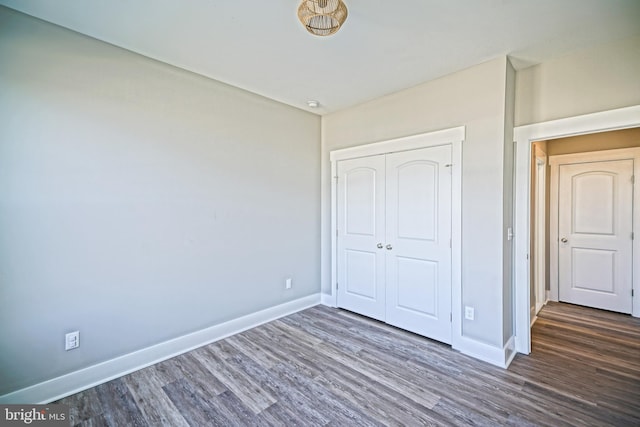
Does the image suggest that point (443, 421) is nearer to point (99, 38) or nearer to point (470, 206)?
point (470, 206)

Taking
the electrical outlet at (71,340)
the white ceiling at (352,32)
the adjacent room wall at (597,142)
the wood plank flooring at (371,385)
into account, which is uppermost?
the white ceiling at (352,32)

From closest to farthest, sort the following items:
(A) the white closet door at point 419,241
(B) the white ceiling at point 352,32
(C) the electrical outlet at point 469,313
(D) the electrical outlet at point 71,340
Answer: (B) the white ceiling at point 352,32 → (D) the electrical outlet at point 71,340 → (C) the electrical outlet at point 469,313 → (A) the white closet door at point 419,241

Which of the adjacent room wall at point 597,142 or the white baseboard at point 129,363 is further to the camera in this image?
the adjacent room wall at point 597,142

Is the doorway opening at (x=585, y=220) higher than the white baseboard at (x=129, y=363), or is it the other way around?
the doorway opening at (x=585, y=220)

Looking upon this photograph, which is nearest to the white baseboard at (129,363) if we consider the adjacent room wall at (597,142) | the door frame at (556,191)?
the door frame at (556,191)

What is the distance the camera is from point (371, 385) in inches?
85.7

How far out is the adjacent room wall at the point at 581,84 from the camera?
2145 millimetres

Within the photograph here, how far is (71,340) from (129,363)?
473 millimetres

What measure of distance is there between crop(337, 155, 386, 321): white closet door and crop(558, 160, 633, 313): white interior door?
2.75 m

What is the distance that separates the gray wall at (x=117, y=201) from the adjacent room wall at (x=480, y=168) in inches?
73.3

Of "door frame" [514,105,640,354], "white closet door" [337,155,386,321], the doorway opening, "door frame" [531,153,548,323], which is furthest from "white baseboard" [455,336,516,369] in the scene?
"door frame" [531,153,548,323]

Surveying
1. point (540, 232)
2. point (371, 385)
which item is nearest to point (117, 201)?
point (371, 385)

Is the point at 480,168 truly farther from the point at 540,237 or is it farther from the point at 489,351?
the point at 540,237

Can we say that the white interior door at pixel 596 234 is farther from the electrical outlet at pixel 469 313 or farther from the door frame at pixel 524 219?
the electrical outlet at pixel 469 313
